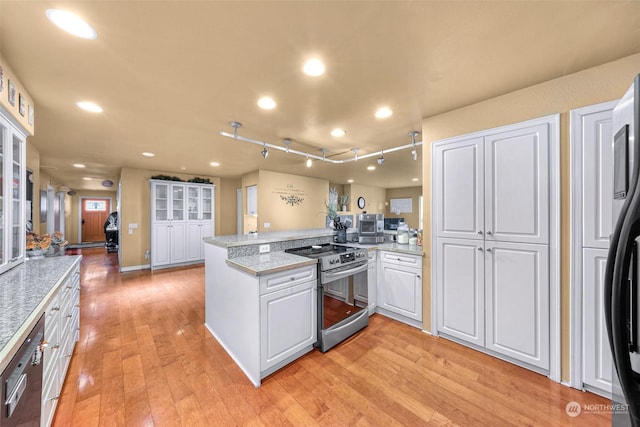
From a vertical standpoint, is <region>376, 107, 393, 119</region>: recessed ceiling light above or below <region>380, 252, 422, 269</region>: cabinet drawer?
above

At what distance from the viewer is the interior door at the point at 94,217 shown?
949 centimetres

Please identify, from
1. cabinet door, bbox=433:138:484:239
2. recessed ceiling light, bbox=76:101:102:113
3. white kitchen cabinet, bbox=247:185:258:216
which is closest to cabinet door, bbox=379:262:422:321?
cabinet door, bbox=433:138:484:239

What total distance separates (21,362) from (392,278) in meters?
2.75

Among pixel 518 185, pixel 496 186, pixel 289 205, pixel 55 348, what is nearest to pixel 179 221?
pixel 289 205

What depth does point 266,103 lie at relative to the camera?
2135mm

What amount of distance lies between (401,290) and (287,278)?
1452 mm

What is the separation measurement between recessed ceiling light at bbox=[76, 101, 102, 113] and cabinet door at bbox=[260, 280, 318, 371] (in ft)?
7.80

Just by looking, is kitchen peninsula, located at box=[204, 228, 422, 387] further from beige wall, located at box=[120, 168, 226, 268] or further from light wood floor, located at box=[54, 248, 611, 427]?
beige wall, located at box=[120, 168, 226, 268]

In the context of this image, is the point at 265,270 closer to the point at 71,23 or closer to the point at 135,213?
the point at 71,23

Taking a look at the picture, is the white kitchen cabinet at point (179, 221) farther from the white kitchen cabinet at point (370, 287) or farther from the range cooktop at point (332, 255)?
the white kitchen cabinet at point (370, 287)

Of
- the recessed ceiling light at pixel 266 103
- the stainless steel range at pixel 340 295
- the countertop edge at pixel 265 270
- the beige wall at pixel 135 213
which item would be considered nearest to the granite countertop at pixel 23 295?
Result: the countertop edge at pixel 265 270

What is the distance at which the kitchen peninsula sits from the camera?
5.84 feet

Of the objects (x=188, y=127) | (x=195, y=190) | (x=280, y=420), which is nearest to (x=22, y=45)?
(x=188, y=127)

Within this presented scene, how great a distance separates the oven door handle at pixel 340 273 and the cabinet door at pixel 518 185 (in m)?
1.22
